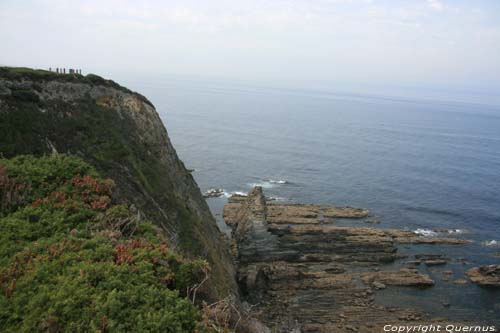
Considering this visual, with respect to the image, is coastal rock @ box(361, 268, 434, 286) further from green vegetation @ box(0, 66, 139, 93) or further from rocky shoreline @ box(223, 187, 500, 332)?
green vegetation @ box(0, 66, 139, 93)

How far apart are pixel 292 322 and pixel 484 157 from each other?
109719 millimetres

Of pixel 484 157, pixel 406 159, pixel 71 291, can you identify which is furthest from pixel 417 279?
pixel 484 157

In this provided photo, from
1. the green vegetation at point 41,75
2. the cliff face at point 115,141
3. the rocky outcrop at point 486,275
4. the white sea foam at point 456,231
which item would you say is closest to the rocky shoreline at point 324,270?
the rocky outcrop at point 486,275

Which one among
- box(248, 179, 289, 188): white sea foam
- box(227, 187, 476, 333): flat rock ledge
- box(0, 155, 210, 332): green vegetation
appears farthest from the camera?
box(248, 179, 289, 188): white sea foam

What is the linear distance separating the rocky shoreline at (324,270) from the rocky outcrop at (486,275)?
12 cm

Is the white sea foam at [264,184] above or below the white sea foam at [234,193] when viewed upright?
above

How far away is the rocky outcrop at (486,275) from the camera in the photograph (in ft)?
143

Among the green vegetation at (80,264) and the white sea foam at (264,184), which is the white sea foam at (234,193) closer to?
the white sea foam at (264,184)

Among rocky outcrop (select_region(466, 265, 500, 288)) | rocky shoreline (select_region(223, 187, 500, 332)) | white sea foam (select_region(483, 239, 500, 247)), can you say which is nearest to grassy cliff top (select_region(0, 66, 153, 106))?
rocky shoreline (select_region(223, 187, 500, 332))

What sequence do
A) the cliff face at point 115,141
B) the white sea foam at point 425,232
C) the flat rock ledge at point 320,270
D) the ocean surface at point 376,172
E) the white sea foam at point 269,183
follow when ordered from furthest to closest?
the white sea foam at point 269,183 → the ocean surface at point 376,172 → the white sea foam at point 425,232 → the flat rock ledge at point 320,270 → the cliff face at point 115,141

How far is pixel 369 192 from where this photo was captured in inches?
3066

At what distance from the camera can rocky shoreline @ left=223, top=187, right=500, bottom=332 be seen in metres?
35.9

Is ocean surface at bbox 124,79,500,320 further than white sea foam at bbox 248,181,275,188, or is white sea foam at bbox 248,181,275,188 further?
white sea foam at bbox 248,181,275,188

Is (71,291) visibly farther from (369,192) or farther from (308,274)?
(369,192)
